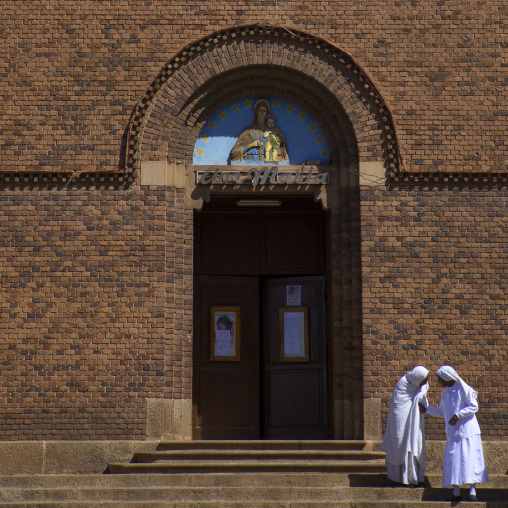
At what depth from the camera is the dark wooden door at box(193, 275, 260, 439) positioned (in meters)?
18.2

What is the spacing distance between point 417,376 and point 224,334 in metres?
5.56

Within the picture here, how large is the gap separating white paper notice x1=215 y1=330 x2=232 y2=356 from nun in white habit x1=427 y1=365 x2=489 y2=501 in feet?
19.0

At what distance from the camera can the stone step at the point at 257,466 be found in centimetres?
1448

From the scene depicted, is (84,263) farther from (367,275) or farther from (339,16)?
(339,16)

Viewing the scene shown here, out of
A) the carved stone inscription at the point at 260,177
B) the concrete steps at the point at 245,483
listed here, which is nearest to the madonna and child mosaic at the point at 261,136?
the carved stone inscription at the point at 260,177

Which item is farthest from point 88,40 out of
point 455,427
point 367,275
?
point 455,427

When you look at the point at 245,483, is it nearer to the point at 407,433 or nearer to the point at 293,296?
the point at 407,433

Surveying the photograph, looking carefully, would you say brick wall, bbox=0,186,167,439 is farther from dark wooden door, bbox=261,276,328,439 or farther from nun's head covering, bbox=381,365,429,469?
nun's head covering, bbox=381,365,429,469

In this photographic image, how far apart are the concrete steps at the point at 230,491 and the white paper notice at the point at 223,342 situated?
478cm

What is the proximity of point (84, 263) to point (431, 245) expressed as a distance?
17.5 ft

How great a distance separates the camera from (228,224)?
18875 mm

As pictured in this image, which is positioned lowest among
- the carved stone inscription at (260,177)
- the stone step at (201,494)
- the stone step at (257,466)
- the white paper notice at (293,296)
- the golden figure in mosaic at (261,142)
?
the stone step at (201,494)

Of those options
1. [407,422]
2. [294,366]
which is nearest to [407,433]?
[407,422]

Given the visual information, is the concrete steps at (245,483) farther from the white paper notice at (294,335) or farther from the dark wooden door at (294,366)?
the white paper notice at (294,335)
